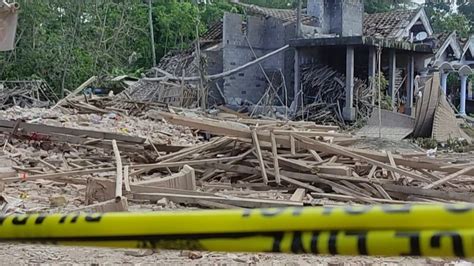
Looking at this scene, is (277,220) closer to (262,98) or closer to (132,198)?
(132,198)

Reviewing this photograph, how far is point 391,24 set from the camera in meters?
22.5

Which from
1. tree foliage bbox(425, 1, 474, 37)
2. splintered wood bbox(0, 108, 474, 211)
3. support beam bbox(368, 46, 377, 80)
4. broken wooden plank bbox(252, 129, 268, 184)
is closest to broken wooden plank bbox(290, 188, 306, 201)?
splintered wood bbox(0, 108, 474, 211)

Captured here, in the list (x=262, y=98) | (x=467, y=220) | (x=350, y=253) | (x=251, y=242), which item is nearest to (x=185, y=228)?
(x=251, y=242)

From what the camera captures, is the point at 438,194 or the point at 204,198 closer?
the point at 204,198

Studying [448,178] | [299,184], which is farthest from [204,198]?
[448,178]

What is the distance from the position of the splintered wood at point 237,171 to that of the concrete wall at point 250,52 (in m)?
10.3

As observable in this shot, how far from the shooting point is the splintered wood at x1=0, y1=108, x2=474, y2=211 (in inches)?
230

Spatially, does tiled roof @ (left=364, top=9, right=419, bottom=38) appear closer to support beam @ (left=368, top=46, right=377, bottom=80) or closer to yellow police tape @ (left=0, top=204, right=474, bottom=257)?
support beam @ (left=368, top=46, right=377, bottom=80)

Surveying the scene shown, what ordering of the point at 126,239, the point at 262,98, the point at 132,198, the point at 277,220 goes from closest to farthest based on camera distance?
the point at 277,220 < the point at 126,239 < the point at 132,198 < the point at 262,98

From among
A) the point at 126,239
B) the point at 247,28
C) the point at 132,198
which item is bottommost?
the point at 132,198

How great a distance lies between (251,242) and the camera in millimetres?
961

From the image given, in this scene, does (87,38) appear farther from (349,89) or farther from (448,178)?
(448,178)

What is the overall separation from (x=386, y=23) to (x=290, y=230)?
910 inches

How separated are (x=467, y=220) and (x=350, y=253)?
7.7 inches
